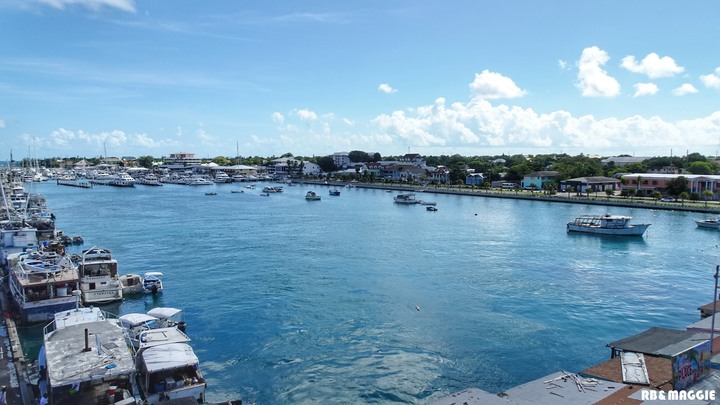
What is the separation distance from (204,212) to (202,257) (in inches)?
1005

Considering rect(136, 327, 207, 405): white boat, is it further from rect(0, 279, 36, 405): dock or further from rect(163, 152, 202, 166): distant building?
rect(163, 152, 202, 166): distant building

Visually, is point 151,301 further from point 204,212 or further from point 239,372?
point 204,212

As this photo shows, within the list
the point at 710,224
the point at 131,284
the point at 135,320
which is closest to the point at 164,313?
the point at 135,320

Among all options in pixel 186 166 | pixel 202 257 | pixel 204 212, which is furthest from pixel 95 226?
pixel 186 166

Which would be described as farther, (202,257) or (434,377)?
(202,257)

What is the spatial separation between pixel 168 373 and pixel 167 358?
0.35 m

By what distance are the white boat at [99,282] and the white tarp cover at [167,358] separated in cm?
922

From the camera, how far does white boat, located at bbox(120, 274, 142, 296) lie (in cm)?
2120

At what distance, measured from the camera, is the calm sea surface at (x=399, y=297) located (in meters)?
13.8

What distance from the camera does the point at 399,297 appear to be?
2088 cm

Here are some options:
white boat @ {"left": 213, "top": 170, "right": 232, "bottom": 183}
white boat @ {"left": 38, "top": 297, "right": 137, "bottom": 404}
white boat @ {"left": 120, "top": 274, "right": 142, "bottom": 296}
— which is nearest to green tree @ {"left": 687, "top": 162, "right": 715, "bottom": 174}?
white boat @ {"left": 120, "top": 274, "right": 142, "bottom": 296}

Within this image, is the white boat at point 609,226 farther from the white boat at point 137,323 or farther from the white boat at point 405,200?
the white boat at point 137,323

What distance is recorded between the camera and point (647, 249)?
33.2 m

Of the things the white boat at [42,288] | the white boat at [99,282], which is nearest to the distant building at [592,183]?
the white boat at [99,282]
